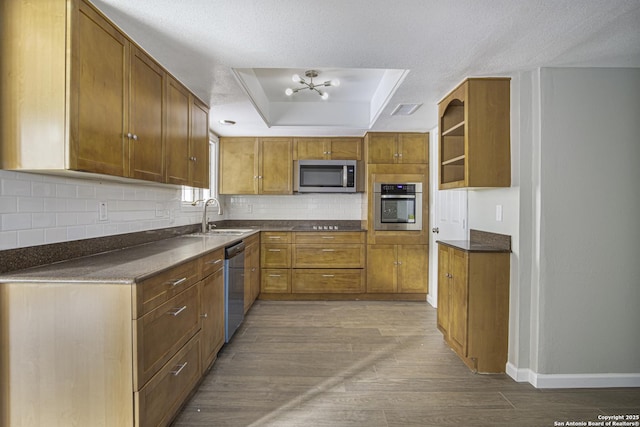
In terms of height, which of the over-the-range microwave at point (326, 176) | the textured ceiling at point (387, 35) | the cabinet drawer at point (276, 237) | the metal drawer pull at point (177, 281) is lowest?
the metal drawer pull at point (177, 281)

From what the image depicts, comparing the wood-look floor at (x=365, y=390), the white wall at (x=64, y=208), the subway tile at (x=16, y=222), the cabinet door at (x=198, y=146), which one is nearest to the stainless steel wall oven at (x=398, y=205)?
the wood-look floor at (x=365, y=390)

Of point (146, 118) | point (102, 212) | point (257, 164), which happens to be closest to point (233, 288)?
point (102, 212)

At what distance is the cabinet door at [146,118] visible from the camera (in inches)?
74.1

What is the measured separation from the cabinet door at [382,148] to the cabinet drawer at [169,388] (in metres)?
2.99

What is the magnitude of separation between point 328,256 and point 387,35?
9.38ft

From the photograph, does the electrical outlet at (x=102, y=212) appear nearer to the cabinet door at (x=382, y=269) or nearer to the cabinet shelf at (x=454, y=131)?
the cabinet shelf at (x=454, y=131)

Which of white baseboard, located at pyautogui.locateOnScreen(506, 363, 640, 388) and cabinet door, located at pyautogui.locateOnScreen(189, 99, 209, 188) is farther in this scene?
cabinet door, located at pyautogui.locateOnScreen(189, 99, 209, 188)

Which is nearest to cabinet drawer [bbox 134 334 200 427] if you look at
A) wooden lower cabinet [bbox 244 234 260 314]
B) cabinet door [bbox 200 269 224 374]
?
cabinet door [bbox 200 269 224 374]

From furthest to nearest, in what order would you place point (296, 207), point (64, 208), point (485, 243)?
point (296, 207) → point (485, 243) → point (64, 208)

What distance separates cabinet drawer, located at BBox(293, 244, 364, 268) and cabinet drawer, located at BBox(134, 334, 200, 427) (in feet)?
7.17

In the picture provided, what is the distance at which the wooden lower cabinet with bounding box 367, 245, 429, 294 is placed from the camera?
4152 millimetres

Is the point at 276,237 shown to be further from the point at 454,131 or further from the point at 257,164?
the point at 454,131

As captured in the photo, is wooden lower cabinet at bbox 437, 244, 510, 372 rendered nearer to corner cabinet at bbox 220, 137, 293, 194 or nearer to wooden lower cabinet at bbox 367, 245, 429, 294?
wooden lower cabinet at bbox 367, 245, 429, 294

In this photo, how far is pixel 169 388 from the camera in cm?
170
